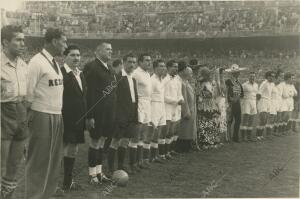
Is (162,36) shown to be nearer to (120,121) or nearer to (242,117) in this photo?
(242,117)

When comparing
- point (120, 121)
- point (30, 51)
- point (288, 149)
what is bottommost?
point (288, 149)

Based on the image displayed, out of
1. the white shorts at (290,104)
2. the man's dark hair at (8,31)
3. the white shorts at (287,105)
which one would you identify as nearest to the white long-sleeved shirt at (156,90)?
the man's dark hair at (8,31)

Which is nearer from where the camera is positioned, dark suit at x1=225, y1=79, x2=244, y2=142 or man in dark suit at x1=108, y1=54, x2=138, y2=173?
man in dark suit at x1=108, y1=54, x2=138, y2=173

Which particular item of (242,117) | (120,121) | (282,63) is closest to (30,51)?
(120,121)

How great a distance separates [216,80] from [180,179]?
3946 mm

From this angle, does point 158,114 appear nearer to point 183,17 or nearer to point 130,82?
point 130,82

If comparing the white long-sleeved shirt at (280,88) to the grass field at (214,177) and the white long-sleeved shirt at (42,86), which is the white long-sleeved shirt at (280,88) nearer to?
the grass field at (214,177)

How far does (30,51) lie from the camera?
7320 mm

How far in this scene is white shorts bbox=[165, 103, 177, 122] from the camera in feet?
24.7

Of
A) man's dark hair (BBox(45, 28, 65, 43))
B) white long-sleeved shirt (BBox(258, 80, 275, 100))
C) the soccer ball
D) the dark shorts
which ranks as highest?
man's dark hair (BBox(45, 28, 65, 43))

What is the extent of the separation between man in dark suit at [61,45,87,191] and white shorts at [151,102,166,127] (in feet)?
6.53

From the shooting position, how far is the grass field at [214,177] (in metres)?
5.21

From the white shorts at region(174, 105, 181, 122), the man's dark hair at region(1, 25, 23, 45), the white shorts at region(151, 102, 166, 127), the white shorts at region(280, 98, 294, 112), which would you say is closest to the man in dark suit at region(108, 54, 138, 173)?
the white shorts at region(151, 102, 166, 127)

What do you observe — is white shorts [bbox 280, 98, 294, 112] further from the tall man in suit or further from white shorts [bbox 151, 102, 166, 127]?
the tall man in suit
